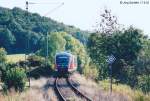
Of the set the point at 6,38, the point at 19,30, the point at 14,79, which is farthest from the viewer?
the point at 19,30

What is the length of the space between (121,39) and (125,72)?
426 cm

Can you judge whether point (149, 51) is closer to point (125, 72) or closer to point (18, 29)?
point (125, 72)

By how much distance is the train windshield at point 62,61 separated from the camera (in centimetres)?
4600

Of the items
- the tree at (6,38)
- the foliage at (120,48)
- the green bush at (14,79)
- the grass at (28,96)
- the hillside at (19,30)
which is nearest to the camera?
the grass at (28,96)

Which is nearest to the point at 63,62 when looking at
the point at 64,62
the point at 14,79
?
the point at 64,62

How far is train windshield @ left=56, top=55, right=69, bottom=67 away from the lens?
4600cm

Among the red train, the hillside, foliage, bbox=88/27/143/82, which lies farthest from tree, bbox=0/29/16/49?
the red train

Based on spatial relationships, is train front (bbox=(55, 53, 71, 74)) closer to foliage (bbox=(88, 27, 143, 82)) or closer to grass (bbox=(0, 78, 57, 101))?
foliage (bbox=(88, 27, 143, 82))

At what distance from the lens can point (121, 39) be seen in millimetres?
47406

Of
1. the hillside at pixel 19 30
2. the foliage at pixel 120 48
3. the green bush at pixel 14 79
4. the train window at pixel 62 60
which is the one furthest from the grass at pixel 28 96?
the hillside at pixel 19 30

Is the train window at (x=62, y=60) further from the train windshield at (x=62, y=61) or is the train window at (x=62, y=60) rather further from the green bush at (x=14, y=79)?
the green bush at (x=14, y=79)

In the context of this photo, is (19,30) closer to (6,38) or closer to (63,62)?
(6,38)

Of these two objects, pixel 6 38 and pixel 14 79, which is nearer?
pixel 14 79

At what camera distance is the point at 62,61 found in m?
46.2
